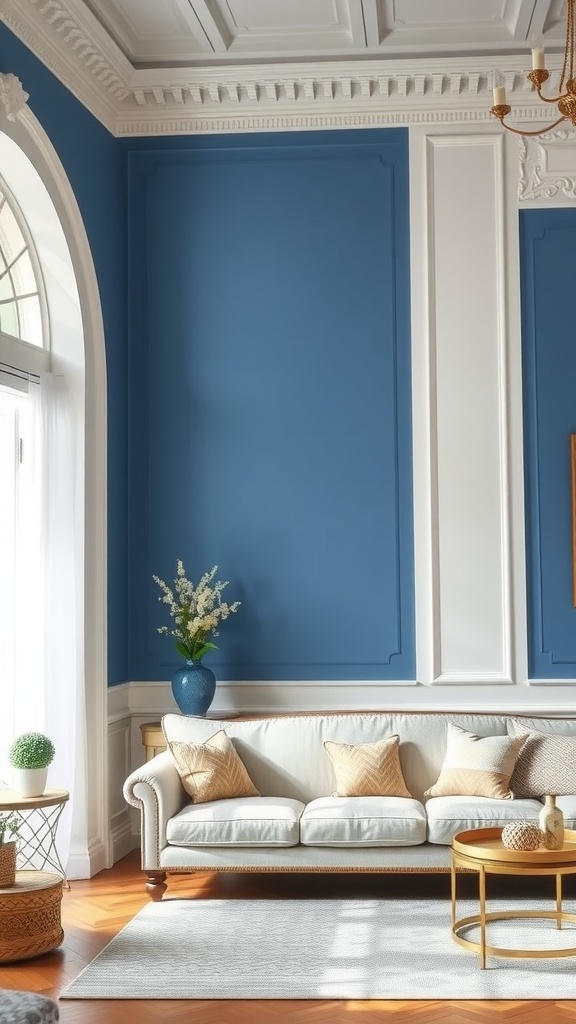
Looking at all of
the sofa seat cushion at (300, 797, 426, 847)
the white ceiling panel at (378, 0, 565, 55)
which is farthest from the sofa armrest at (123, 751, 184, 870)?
the white ceiling panel at (378, 0, 565, 55)

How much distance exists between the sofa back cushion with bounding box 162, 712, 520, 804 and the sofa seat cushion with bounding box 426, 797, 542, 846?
49cm

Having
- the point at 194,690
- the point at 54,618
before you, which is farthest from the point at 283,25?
the point at 194,690

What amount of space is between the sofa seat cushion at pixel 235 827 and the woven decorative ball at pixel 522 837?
111cm

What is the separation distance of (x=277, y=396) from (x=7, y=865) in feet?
9.99

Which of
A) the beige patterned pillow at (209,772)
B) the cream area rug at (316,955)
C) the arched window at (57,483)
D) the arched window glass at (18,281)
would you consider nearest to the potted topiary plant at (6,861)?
the cream area rug at (316,955)

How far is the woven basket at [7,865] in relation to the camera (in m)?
4.40

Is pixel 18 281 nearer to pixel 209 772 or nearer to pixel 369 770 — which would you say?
pixel 209 772

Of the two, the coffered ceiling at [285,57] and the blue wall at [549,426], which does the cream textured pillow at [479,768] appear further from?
the coffered ceiling at [285,57]

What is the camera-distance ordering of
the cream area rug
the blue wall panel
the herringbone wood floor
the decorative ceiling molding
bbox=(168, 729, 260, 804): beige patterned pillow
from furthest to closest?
1. the blue wall panel
2. bbox=(168, 729, 260, 804): beige patterned pillow
3. the decorative ceiling molding
4. the cream area rug
5. the herringbone wood floor

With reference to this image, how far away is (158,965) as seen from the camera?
14.0 feet

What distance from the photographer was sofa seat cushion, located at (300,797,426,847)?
5.04 m

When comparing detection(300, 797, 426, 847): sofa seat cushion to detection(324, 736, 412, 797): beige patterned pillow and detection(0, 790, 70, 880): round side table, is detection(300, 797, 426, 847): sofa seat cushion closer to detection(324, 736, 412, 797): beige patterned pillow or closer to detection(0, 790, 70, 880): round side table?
detection(324, 736, 412, 797): beige patterned pillow

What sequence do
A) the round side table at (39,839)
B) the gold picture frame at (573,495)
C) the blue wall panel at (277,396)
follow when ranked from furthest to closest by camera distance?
the blue wall panel at (277,396)
the gold picture frame at (573,495)
the round side table at (39,839)

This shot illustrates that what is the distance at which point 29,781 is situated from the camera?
477 centimetres
